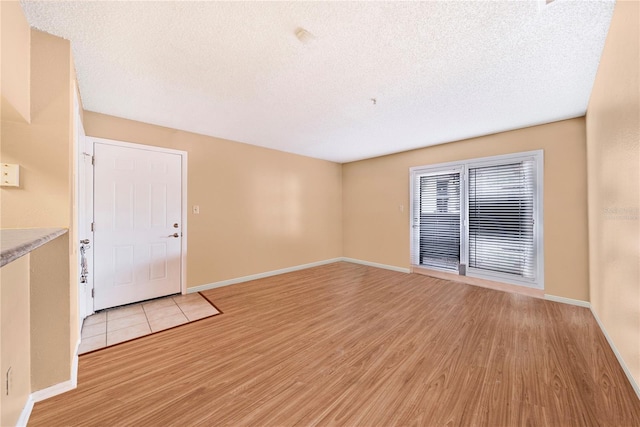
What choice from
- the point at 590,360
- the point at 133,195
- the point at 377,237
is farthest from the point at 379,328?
the point at 133,195

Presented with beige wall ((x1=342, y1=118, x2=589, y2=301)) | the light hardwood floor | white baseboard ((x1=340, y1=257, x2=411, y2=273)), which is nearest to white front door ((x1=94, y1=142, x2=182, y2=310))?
the light hardwood floor

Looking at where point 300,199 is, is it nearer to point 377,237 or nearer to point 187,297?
point 377,237

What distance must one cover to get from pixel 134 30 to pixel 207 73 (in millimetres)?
565

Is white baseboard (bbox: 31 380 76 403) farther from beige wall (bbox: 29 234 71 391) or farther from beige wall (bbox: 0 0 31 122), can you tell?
beige wall (bbox: 0 0 31 122)

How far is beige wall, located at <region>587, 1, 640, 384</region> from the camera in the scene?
1.50m

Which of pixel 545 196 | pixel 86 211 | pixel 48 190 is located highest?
pixel 545 196

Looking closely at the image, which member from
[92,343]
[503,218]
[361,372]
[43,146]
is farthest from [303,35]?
[503,218]

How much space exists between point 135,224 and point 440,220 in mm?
4966

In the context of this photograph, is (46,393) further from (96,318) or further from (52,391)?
(96,318)

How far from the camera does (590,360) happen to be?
2.01 meters

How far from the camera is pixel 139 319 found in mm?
2814

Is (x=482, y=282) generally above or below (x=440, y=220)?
below

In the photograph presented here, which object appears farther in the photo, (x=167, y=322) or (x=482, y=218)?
(x=482, y=218)

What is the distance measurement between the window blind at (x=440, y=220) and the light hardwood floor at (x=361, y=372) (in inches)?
58.9
